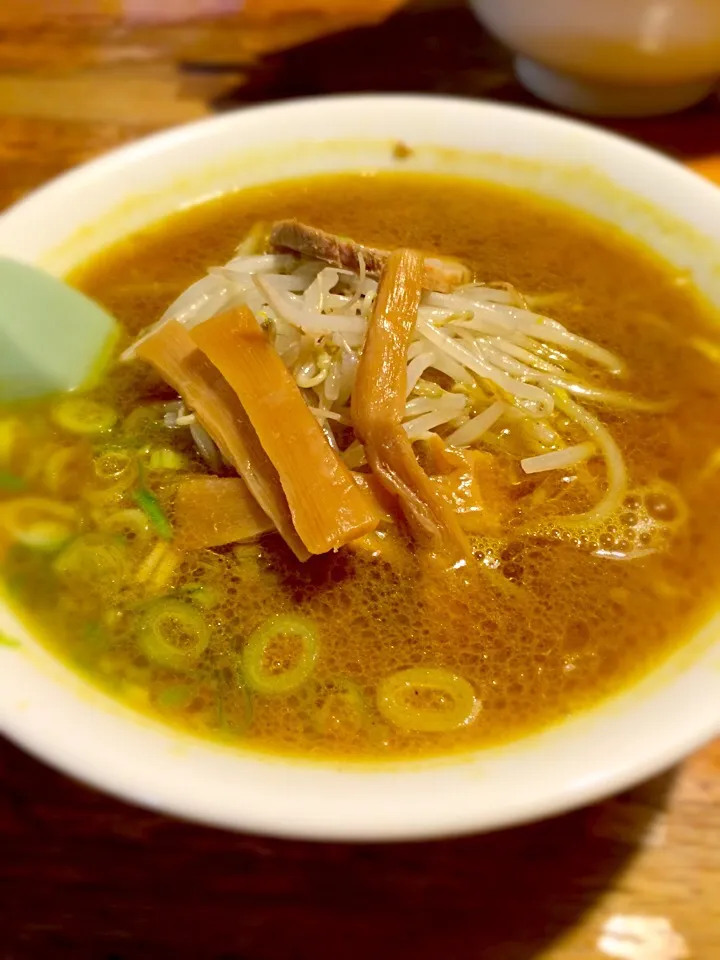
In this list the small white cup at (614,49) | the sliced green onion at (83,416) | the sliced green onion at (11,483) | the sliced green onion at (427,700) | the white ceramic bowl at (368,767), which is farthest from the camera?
the small white cup at (614,49)

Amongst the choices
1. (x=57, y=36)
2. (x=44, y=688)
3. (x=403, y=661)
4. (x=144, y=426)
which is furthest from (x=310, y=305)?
(x=57, y=36)

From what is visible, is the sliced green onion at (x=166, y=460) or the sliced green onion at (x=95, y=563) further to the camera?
the sliced green onion at (x=166, y=460)

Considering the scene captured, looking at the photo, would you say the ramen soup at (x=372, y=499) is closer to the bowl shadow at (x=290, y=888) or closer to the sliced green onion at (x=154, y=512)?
the sliced green onion at (x=154, y=512)

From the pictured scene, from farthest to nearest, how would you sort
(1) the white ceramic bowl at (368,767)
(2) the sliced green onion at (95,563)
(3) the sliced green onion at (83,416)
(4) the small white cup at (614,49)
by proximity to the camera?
(4) the small white cup at (614,49) → (3) the sliced green onion at (83,416) → (2) the sliced green onion at (95,563) → (1) the white ceramic bowl at (368,767)

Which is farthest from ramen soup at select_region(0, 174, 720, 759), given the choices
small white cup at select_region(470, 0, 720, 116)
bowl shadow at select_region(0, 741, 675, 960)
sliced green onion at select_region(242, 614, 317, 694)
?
small white cup at select_region(470, 0, 720, 116)

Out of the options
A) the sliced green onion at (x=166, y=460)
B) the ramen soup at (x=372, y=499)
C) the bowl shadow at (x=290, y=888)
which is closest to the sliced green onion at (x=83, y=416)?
the ramen soup at (x=372, y=499)

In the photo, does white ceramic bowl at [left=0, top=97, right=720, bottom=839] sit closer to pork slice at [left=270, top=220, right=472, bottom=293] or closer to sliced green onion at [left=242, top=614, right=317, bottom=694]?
sliced green onion at [left=242, top=614, right=317, bottom=694]

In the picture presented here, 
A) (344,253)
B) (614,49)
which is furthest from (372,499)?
(614,49)
